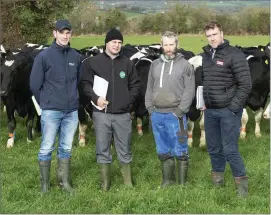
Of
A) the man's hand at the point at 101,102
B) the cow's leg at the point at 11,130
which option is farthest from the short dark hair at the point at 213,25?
the cow's leg at the point at 11,130

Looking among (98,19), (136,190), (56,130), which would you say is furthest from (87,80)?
(98,19)

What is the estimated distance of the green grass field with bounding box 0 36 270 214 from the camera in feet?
18.4

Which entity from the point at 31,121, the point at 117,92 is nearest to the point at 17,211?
the point at 117,92

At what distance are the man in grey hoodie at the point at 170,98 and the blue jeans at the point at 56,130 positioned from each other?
112 cm

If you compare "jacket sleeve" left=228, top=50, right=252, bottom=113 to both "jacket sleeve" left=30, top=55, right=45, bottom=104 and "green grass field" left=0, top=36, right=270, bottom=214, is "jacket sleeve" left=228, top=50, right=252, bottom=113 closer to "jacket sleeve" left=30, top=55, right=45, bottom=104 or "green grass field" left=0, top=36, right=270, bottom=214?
"green grass field" left=0, top=36, right=270, bottom=214

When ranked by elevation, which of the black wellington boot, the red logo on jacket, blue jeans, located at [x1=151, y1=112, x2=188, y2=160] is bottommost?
the black wellington boot

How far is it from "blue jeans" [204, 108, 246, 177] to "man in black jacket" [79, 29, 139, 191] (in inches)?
44.2

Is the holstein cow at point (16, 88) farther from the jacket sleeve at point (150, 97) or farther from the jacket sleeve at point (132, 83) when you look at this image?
the jacket sleeve at point (150, 97)

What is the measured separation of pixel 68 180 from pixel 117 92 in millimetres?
1457

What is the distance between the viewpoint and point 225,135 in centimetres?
595

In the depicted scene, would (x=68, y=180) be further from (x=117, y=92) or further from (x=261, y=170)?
(x=261, y=170)

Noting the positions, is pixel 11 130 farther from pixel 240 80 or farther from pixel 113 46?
pixel 240 80

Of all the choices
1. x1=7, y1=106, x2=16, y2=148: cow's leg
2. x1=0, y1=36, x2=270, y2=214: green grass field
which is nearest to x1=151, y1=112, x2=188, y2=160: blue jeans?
x1=0, y1=36, x2=270, y2=214: green grass field

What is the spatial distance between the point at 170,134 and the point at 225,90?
978mm
